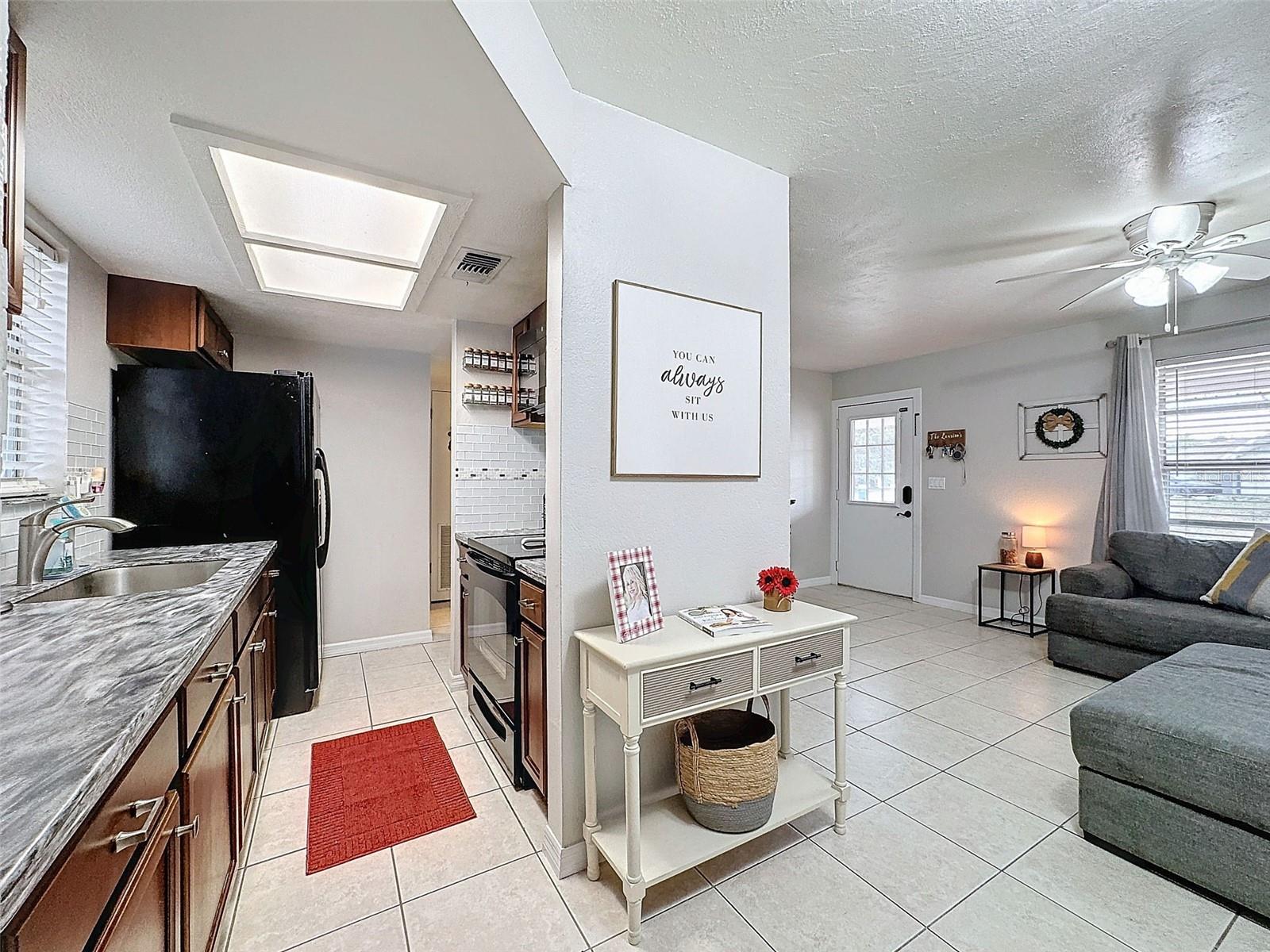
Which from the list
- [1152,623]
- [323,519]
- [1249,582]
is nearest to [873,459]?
[1152,623]

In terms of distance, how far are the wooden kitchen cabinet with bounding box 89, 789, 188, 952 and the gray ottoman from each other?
→ 2.58 meters

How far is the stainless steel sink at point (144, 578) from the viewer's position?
6.47ft

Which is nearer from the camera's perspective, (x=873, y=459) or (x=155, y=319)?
(x=155, y=319)

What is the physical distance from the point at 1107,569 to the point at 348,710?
4.82 metres

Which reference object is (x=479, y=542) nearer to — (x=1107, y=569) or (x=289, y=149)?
(x=289, y=149)

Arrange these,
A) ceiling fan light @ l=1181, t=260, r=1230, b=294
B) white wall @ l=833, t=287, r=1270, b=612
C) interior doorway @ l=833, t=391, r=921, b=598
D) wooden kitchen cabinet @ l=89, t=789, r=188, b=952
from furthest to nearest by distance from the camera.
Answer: interior doorway @ l=833, t=391, r=921, b=598 < white wall @ l=833, t=287, r=1270, b=612 < ceiling fan light @ l=1181, t=260, r=1230, b=294 < wooden kitchen cabinet @ l=89, t=789, r=188, b=952

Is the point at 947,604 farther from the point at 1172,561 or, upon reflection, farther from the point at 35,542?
the point at 35,542

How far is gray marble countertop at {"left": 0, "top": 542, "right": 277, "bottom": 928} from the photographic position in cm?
57

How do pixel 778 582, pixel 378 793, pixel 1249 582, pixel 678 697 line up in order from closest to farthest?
pixel 678 697, pixel 778 582, pixel 378 793, pixel 1249 582

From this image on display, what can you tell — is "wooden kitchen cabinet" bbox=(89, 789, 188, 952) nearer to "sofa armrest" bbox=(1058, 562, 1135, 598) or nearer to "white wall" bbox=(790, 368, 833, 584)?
"sofa armrest" bbox=(1058, 562, 1135, 598)

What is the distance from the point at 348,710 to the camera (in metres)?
2.98

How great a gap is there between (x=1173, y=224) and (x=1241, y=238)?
9.3 inches

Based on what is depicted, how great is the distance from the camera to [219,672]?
4.76 feet

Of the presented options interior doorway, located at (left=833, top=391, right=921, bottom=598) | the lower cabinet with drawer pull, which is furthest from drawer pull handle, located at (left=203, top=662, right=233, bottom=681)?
interior doorway, located at (left=833, top=391, right=921, bottom=598)
